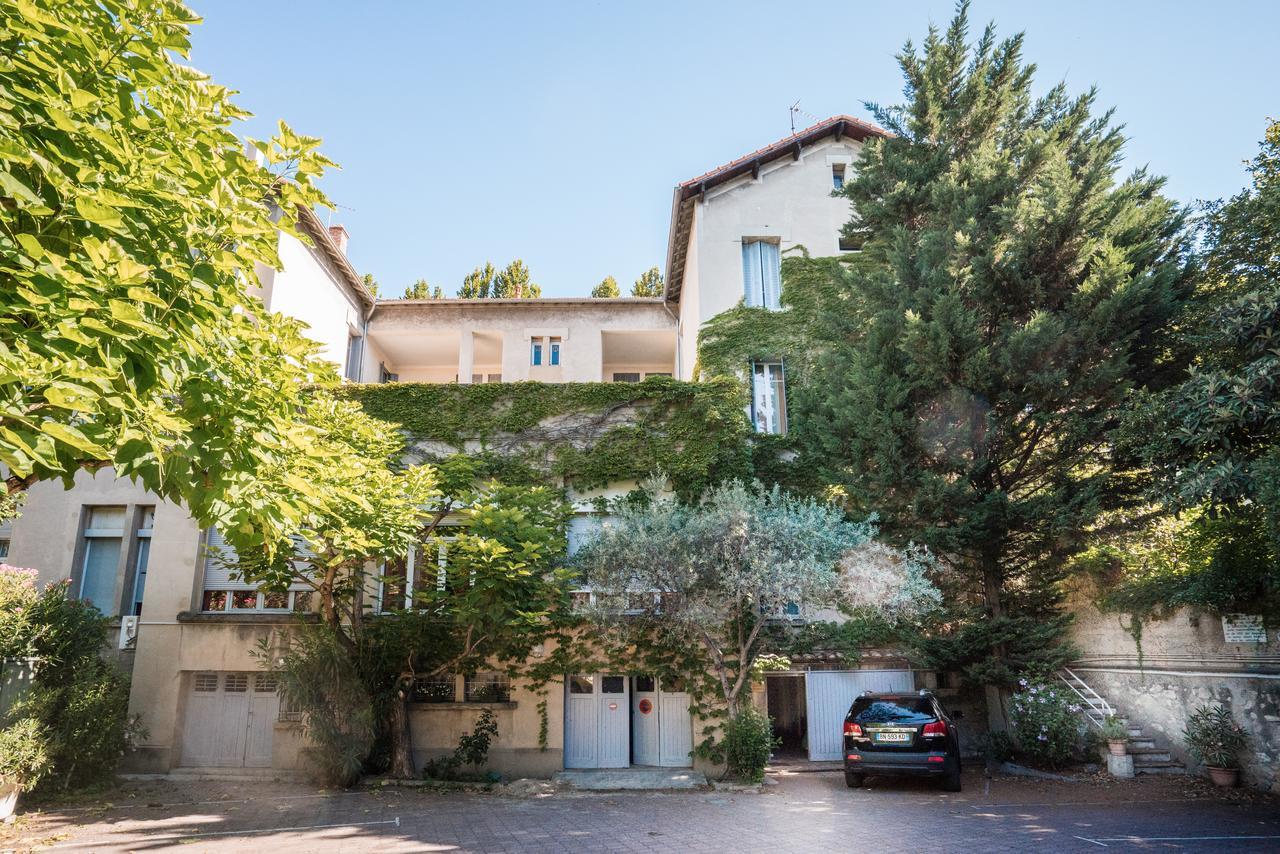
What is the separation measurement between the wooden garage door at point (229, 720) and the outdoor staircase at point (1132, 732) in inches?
588

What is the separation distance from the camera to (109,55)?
16.2 ft

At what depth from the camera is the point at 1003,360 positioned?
13.9 metres

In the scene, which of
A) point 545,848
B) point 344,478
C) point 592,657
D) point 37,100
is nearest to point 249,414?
point 37,100

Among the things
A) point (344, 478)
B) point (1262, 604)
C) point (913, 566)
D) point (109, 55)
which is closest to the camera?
point (109, 55)

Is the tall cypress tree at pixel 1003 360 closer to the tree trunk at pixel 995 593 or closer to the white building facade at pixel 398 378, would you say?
the tree trunk at pixel 995 593

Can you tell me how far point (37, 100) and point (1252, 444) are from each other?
13.2 m

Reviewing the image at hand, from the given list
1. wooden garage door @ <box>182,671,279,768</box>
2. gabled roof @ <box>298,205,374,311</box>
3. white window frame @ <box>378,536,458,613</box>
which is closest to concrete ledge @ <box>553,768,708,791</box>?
white window frame @ <box>378,536,458,613</box>

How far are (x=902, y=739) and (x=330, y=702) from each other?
371 inches

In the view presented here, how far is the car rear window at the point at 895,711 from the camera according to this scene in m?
12.2

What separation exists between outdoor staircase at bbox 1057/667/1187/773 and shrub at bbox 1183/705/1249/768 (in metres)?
0.82

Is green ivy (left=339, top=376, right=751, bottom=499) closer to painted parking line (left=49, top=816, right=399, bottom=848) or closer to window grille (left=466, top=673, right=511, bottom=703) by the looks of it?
window grille (left=466, top=673, right=511, bottom=703)

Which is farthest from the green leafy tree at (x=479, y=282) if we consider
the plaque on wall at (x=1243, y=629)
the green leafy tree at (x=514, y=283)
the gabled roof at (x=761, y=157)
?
the plaque on wall at (x=1243, y=629)

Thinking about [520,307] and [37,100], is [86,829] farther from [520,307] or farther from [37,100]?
[520,307]

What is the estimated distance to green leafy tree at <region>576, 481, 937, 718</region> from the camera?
1252 cm
